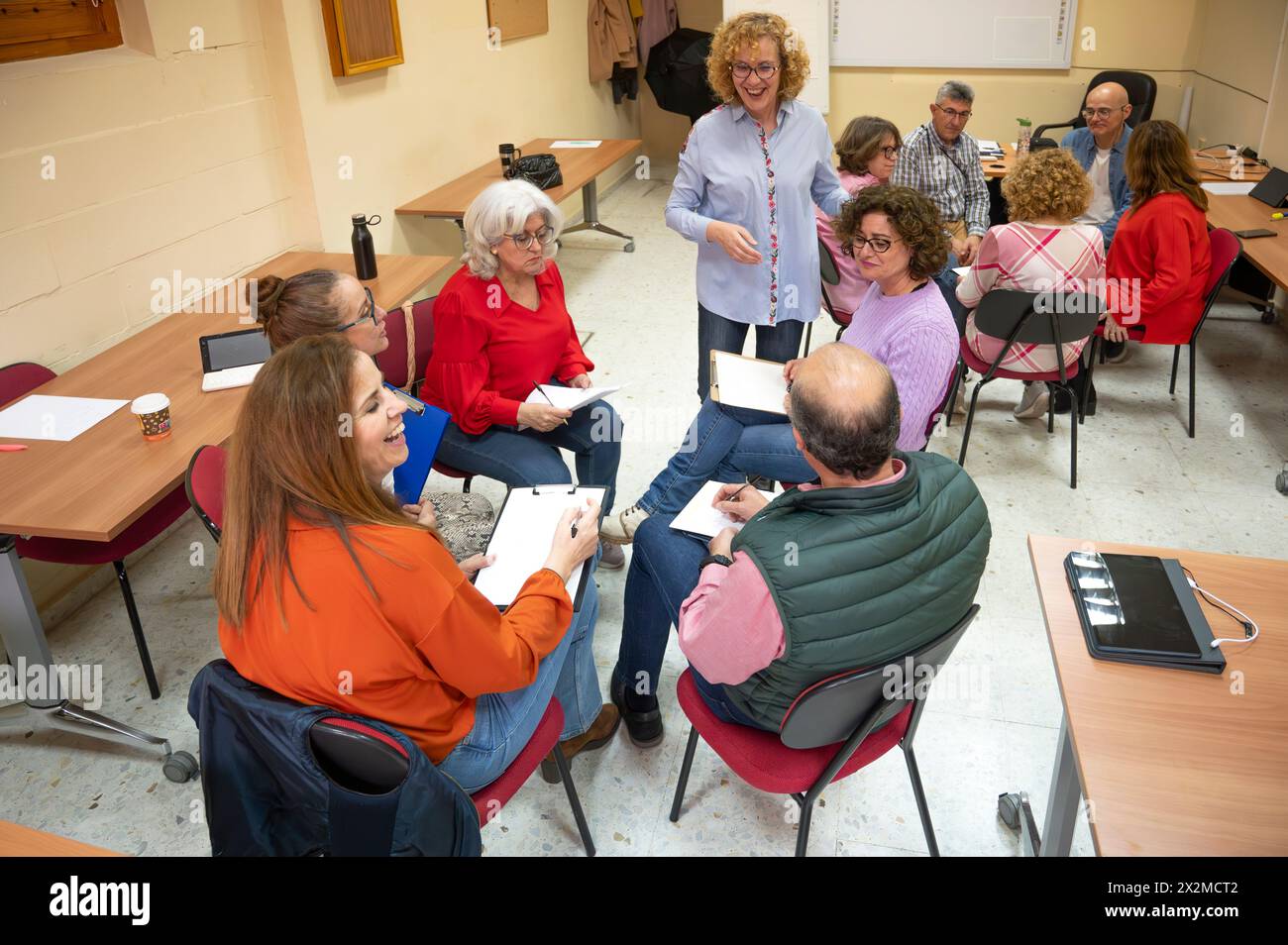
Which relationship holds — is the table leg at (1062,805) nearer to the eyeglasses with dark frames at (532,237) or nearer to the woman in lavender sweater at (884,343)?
the woman in lavender sweater at (884,343)

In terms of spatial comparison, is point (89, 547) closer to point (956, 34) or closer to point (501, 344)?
point (501, 344)

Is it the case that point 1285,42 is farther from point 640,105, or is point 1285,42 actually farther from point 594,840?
point 594,840

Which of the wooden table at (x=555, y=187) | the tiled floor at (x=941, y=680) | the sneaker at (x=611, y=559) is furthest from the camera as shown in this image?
the wooden table at (x=555, y=187)

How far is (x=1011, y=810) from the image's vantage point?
224 cm

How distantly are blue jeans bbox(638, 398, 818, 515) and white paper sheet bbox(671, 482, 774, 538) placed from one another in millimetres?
547

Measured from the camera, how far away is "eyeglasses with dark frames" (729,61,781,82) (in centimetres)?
304

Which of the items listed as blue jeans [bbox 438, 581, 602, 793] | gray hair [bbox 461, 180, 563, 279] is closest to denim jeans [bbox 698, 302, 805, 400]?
gray hair [bbox 461, 180, 563, 279]

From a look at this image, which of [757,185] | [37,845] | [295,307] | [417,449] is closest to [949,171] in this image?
[757,185]

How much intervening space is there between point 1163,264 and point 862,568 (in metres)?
2.97

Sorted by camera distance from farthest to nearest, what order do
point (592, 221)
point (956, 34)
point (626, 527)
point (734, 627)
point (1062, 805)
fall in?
point (956, 34), point (592, 221), point (626, 527), point (1062, 805), point (734, 627)

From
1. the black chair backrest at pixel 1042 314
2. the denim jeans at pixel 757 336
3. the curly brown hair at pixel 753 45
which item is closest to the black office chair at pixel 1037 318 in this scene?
the black chair backrest at pixel 1042 314

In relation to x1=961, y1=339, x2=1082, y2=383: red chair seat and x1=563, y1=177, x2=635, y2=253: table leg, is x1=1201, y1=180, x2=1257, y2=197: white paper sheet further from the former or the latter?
x1=563, y1=177, x2=635, y2=253: table leg

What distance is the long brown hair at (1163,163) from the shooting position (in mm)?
3729

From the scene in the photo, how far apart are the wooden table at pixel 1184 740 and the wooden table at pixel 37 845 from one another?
1556 mm
